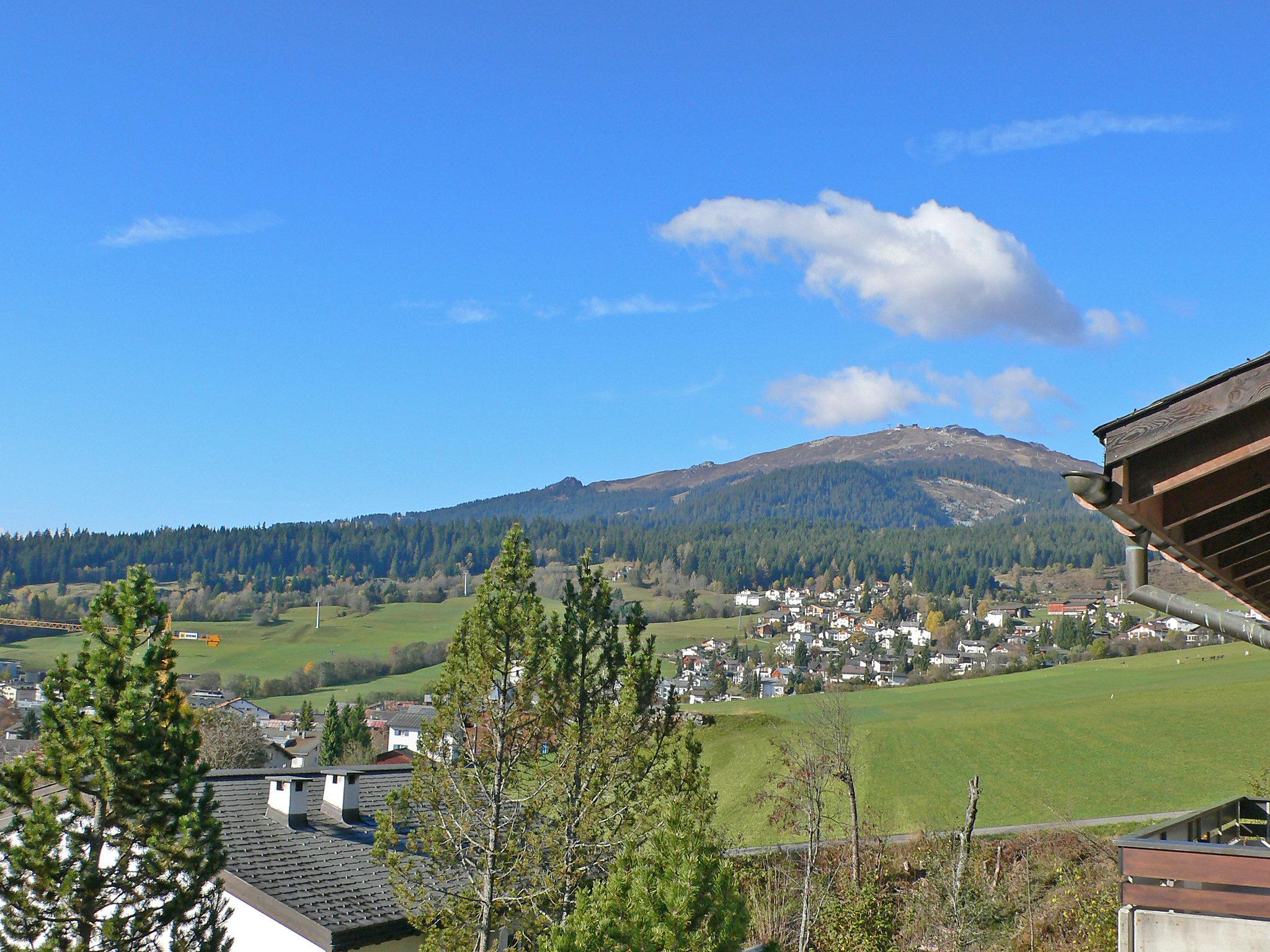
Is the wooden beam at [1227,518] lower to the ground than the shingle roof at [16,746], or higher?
higher

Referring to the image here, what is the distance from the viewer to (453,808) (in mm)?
13789

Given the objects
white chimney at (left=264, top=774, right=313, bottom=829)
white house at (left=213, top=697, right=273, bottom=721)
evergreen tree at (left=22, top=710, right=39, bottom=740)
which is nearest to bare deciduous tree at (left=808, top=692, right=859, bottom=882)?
white chimney at (left=264, top=774, right=313, bottom=829)

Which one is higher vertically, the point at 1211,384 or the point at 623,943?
the point at 1211,384

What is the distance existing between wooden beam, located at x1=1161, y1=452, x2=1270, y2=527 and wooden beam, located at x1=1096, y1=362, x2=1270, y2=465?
39cm

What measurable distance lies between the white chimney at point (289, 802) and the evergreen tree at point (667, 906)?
958cm

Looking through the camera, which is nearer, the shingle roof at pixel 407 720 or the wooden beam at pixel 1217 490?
the wooden beam at pixel 1217 490

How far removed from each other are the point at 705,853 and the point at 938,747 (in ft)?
112

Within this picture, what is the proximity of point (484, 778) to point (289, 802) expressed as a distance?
5236 mm

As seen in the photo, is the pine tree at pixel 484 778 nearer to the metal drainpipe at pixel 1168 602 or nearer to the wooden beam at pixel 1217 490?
the metal drainpipe at pixel 1168 602

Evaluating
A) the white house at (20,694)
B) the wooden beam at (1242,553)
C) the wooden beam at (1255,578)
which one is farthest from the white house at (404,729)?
the wooden beam at (1242,553)

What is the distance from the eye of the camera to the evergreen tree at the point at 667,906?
8.60m

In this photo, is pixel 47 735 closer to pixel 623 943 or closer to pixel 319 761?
pixel 623 943

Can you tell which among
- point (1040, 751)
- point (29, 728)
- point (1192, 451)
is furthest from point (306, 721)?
point (1192, 451)

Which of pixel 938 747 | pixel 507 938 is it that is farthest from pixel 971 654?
pixel 507 938
